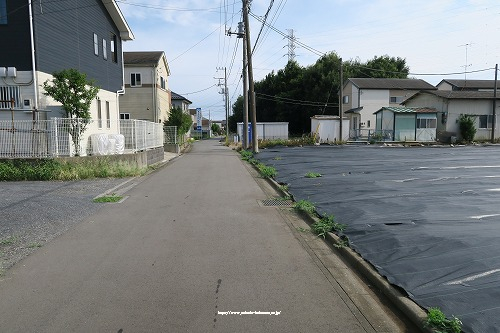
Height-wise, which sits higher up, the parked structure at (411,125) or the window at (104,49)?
the window at (104,49)

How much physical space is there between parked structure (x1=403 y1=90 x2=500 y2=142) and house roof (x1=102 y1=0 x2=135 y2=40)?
94.6 ft

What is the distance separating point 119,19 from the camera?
2353 centimetres

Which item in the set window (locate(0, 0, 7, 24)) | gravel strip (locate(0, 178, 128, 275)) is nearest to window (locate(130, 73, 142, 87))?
window (locate(0, 0, 7, 24))

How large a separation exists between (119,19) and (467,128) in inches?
1205

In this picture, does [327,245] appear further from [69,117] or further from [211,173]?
[69,117]

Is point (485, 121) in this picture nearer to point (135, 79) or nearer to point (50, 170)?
point (135, 79)

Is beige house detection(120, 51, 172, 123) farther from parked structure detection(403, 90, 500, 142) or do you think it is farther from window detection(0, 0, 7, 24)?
parked structure detection(403, 90, 500, 142)

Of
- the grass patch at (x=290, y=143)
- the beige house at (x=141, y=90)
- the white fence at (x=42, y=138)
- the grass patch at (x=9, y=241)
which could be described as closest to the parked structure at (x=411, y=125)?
the grass patch at (x=290, y=143)

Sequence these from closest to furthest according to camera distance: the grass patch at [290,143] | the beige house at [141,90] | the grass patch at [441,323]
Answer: the grass patch at [441,323], the grass patch at [290,143], the beige house at [141,90]

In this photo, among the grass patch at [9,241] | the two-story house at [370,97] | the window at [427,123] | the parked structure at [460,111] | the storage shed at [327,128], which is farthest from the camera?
the two-story house at [370,97]

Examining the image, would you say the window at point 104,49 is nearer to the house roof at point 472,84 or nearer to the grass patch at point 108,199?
the grass patch at point 108,199

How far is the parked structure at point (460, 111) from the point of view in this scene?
37281mm

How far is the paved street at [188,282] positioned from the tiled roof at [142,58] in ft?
98.4

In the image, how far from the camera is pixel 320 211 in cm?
810
